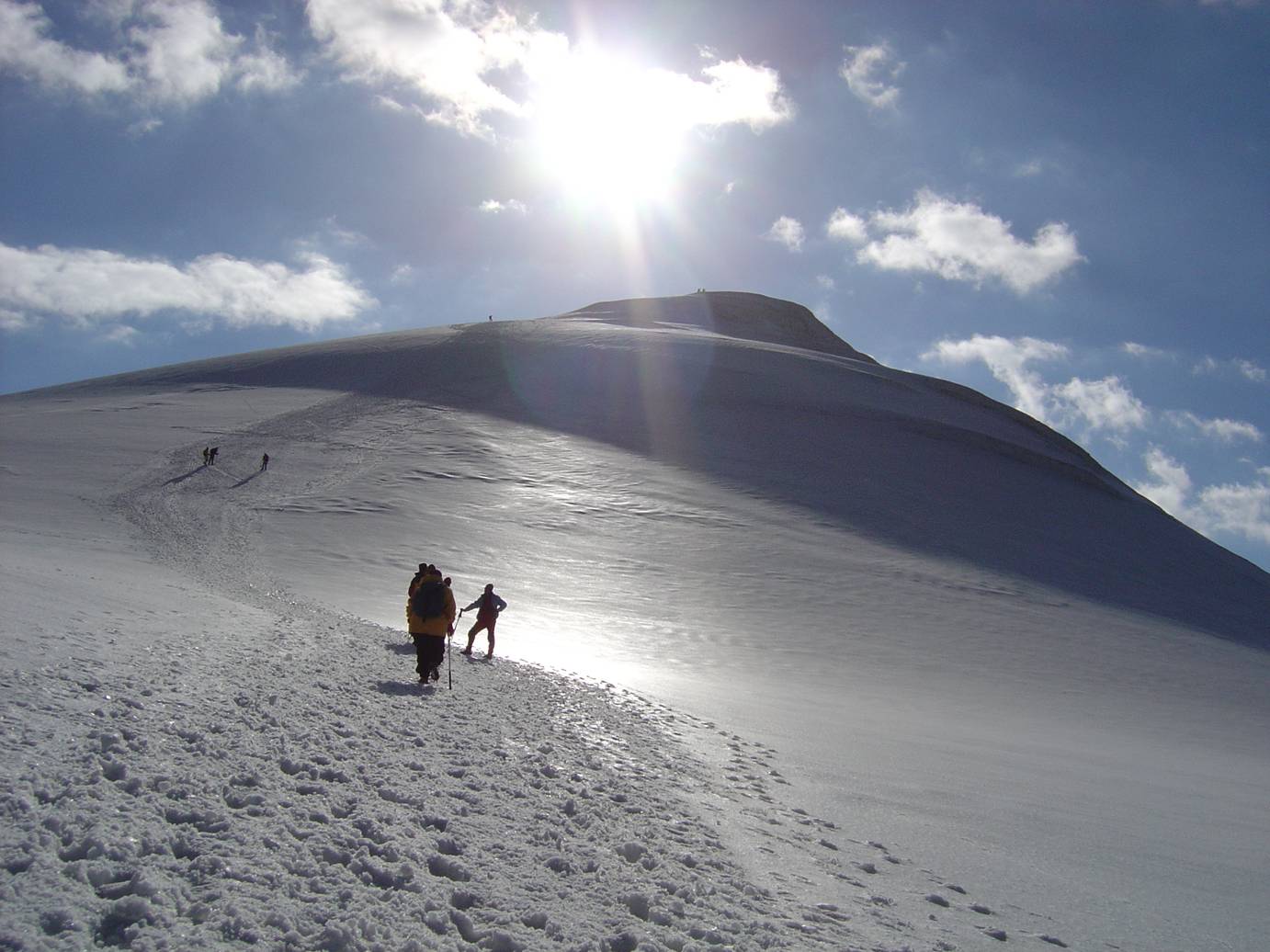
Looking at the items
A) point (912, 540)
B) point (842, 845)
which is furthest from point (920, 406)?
point (842, 845)

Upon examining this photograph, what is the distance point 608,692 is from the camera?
10414mm

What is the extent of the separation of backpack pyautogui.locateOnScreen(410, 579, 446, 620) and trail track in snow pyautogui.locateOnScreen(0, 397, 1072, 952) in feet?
5.02

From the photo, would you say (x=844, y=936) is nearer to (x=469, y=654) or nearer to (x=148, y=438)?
(x=469, y=654)

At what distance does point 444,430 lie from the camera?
35.6 meters

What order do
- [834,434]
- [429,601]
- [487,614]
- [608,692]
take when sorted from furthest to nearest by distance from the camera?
[834,434]
[487,614]
[608,692]
[429,601]

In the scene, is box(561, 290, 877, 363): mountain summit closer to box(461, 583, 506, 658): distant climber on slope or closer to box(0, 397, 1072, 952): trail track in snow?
box(461, 583, 506, 658): distant climber on slope

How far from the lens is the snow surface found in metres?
4.18

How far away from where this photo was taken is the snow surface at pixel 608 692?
13.7ft

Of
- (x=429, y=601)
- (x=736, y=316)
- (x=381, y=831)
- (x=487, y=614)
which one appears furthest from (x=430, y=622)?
(x=736, y=316)

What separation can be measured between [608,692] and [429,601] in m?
2.36

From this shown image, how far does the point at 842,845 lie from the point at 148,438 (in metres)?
31.4

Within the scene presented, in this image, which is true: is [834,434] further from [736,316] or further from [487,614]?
[736,316]

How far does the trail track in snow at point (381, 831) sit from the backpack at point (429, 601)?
1.53 meters

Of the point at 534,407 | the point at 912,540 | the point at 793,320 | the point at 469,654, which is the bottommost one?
the point at 469,654
